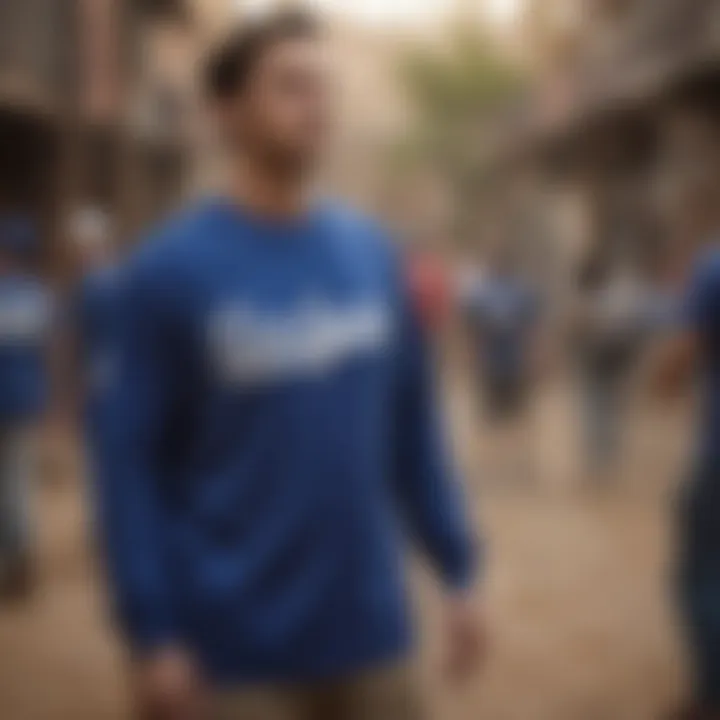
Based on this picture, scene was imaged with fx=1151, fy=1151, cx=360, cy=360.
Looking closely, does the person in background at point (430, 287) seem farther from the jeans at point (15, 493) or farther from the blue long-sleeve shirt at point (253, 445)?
the jeans at point (15, 493)

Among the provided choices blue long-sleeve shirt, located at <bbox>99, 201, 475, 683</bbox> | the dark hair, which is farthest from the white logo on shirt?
the dark hair

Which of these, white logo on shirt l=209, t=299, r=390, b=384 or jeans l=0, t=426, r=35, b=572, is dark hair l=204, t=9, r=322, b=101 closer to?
white logo on shirt l=209, t=299, r=390, b=384

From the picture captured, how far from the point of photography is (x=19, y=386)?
0.62 m

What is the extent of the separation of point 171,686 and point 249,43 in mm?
297

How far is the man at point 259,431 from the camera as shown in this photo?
507 millimetres

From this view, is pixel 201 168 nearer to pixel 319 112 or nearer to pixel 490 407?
pixel 319 112

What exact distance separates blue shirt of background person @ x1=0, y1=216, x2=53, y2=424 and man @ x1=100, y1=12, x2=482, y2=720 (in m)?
0.09

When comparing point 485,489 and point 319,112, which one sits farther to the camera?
point 485,489

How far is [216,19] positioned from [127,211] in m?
0.11

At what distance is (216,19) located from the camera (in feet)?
1.93

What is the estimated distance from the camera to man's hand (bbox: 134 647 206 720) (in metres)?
0.51

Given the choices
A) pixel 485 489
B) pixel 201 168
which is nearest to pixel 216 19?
pixel 201 168

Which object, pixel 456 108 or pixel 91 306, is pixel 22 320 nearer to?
pixel 91 306

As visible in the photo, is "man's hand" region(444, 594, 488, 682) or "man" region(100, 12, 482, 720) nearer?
"man" region(100, 12, 482, 720)
